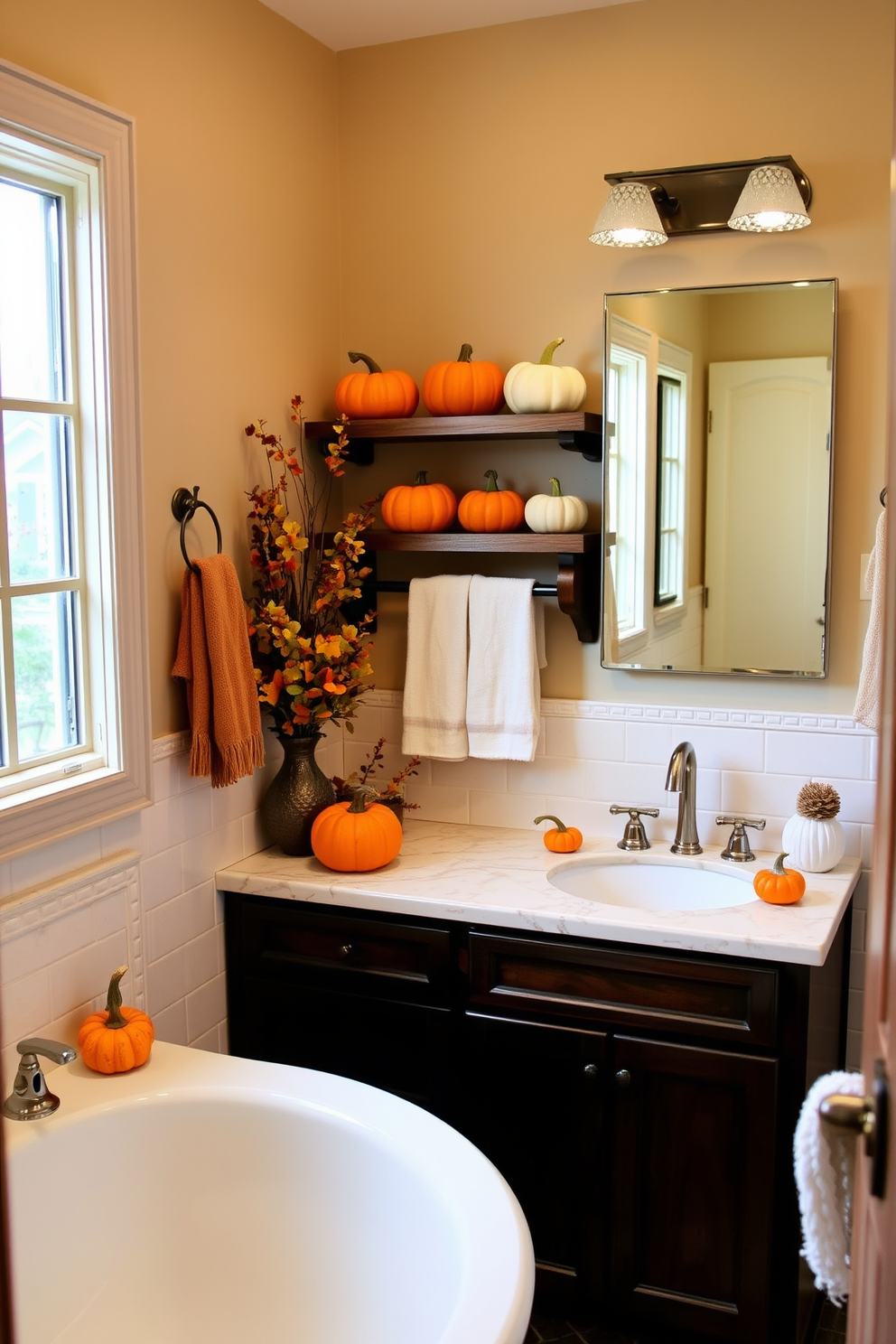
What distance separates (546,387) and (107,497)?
107 centimetres

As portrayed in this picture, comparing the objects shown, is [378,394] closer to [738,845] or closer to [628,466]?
[628,466]

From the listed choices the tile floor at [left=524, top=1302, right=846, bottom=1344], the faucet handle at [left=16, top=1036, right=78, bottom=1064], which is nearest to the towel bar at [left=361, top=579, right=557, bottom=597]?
the faucet handle at [left=16, top=1036, right=78, bottom=1064]

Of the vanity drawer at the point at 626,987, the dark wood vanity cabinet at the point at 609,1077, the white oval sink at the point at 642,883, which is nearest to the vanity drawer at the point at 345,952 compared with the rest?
the dark wood vanity cabinet at the point at 609,1077

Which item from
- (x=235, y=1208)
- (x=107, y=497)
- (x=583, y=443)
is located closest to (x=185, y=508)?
(x=107, y=497)

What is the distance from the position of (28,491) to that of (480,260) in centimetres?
137

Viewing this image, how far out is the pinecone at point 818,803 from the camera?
8.63ft

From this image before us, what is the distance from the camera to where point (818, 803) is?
263 cm

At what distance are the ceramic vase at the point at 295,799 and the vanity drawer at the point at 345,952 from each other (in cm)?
18

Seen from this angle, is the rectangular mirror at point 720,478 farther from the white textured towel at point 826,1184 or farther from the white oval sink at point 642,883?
the white textured towel at point 826,1184

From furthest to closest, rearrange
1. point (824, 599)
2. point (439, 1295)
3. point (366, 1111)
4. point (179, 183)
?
point (824, 599), point (179, 183), point (366, 1111), point (439, 1295)

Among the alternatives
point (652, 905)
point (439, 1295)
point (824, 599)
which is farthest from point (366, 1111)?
point (824, 599)

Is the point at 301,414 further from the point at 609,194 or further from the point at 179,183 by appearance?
the point at 609,194

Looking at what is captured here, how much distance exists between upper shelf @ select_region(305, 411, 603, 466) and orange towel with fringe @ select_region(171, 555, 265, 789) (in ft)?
1.93

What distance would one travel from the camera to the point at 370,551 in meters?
3.20
